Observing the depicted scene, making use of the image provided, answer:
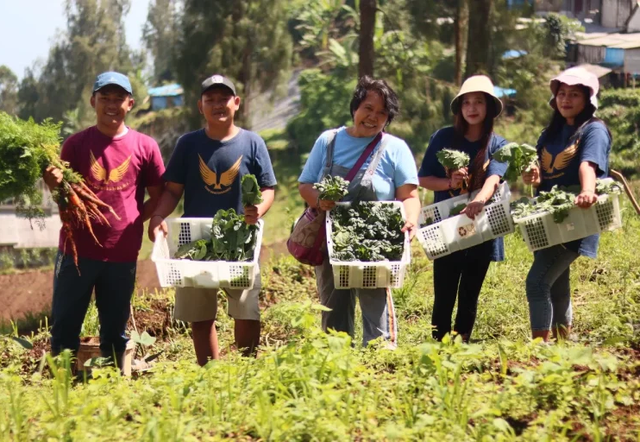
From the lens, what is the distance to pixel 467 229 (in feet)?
16.5

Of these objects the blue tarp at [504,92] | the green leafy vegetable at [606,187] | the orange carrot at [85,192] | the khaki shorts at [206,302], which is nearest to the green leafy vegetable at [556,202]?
the green leafy vegetable at [606,187]

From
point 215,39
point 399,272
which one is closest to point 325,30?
point 215,39

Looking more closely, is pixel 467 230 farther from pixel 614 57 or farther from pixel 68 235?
pixel 614 57

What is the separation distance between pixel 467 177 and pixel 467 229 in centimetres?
31

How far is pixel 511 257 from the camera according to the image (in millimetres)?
7855

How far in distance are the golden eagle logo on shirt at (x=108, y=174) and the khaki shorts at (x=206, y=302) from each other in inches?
28.3

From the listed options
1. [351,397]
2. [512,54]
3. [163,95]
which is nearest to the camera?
[351,397]

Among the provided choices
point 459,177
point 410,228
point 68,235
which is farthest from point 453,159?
point 68,235

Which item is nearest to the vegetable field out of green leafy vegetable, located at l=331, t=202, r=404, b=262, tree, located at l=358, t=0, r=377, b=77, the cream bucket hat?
green leafy vegetable, located at l=331, t=202, r=404, b=262

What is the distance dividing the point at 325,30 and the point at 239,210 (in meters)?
29.0

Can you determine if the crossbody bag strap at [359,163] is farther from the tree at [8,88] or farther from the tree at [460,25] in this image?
the tree at [8,88]

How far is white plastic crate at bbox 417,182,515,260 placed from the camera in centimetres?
502

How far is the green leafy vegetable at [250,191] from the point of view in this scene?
4801 mm

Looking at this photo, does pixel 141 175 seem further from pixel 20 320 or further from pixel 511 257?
pixel 20 320
